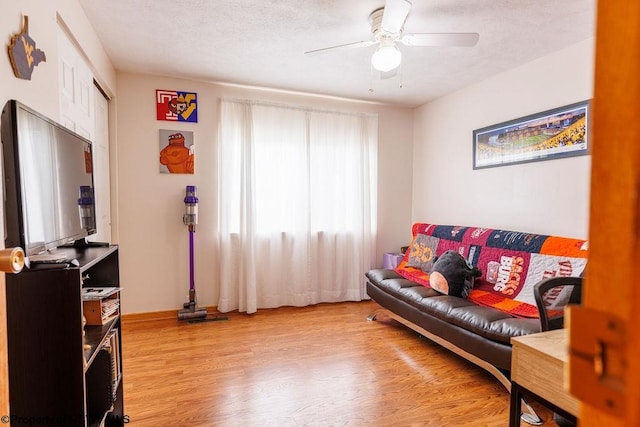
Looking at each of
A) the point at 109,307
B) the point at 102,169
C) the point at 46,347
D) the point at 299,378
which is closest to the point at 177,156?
the point at 102,169

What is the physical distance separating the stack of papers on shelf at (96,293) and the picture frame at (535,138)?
3.12 metres

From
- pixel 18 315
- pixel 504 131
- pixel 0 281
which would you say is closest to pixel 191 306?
pixel 18 315

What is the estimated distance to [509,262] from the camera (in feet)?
8.77

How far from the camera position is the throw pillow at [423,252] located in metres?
3.38

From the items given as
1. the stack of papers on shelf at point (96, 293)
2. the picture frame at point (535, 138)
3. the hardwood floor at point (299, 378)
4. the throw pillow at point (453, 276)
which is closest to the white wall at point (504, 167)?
the picture frame at point (535, 138)

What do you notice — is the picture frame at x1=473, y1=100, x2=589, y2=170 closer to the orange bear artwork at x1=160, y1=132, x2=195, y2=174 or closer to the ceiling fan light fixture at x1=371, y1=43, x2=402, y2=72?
the ceiling fan light fixture at x1=371, y1=43, x2=402, y2=72

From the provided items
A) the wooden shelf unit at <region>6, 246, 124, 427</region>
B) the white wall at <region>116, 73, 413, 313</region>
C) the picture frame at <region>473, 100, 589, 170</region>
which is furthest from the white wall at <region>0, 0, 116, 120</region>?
the picture frame at <region>473, 100, 589, 170</region>

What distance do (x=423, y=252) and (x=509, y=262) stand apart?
3.05 feet

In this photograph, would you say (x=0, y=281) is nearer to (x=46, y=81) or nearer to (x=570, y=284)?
(x=46, y=81)

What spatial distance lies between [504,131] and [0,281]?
349 centimetres

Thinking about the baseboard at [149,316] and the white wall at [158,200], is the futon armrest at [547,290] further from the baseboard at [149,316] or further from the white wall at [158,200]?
the baseboard at [149,316]

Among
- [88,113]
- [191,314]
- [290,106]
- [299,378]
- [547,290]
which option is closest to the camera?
[547,290]

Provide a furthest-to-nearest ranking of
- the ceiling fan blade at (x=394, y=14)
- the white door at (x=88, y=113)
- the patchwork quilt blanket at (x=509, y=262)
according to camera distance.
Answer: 1. the patchwork quilt blanket at (x=509, y=262)
2. the white door at (x=88, y=113)
3. the ceiling fan blade at (x=394, y=14)

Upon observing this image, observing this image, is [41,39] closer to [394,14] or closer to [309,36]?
[309,36]
